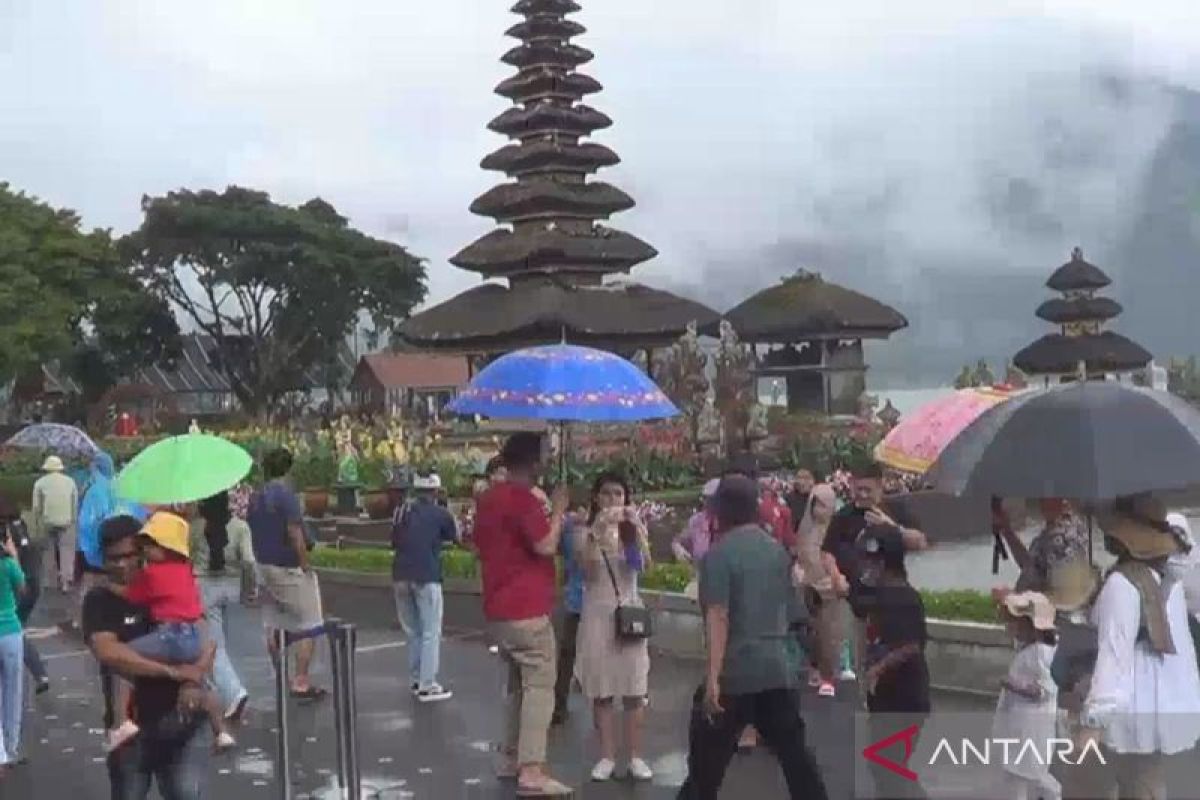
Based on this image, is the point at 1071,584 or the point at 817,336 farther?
the point at 817,336

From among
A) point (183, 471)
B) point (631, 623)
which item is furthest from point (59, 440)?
point (631, 623)

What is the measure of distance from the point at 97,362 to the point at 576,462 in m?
41.6

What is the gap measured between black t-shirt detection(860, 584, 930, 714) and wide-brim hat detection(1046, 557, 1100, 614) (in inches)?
24.8

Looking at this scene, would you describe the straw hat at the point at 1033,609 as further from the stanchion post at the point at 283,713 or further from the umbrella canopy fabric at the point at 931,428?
the stanchion post at the point at 283,713

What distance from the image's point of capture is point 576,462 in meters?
26.6

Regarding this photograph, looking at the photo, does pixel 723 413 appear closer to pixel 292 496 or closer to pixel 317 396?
pixel 292 496

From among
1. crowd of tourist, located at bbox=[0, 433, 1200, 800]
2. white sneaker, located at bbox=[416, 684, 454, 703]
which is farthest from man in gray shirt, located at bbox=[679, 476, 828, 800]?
white sneaker, located at bbox=[416, 684, 454, 703]

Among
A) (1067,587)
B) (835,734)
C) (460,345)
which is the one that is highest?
(460,345)

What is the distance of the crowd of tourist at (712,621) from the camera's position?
544cm

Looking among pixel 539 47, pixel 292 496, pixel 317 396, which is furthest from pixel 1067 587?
pixel 317 396

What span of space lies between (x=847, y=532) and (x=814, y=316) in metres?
38.3

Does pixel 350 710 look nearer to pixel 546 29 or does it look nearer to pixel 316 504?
pixel 316 504

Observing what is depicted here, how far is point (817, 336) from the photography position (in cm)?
4681

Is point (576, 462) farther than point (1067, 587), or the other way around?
point (576, 462)
